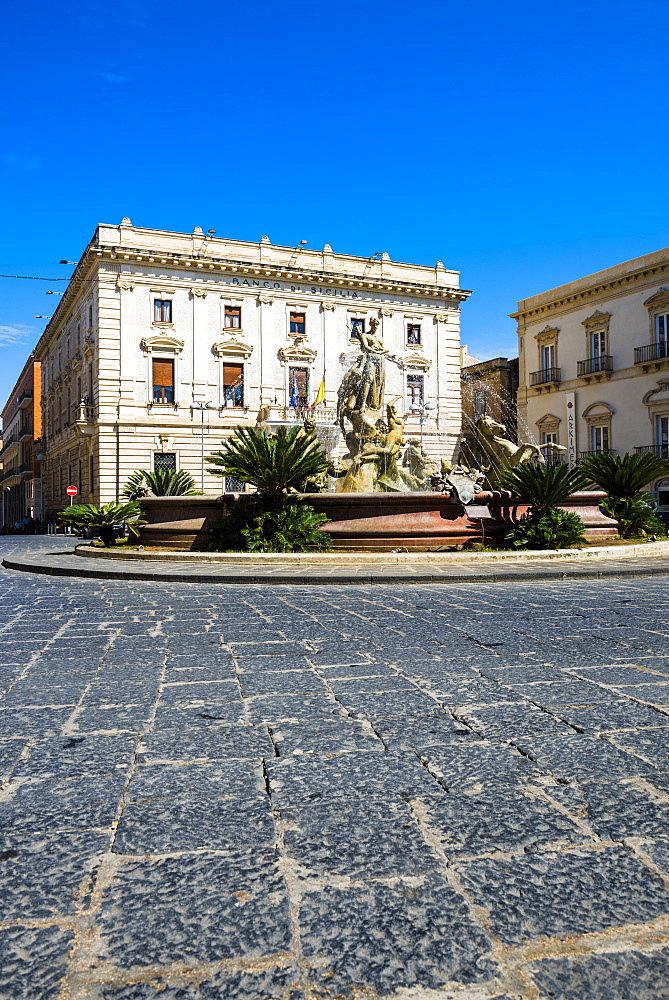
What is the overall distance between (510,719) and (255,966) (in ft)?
6.82

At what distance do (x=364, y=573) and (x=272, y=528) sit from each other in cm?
372

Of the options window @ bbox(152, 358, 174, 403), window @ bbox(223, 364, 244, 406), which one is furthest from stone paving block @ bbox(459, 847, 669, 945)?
window @ bbox(223, 364, 244, 406)

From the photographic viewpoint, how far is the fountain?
539 inches

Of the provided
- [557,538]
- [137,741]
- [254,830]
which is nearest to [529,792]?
[254,830]

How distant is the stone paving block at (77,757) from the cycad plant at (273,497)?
1004 centimetres

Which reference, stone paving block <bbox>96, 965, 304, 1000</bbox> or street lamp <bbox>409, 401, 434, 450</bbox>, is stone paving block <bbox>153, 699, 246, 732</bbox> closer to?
stone paving block <bbox>96, 965, 304, 1000</bbox>

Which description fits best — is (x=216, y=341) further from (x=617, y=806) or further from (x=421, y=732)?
(x=617, y=806)

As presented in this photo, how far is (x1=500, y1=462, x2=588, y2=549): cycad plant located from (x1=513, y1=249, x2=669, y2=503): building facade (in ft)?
76.1

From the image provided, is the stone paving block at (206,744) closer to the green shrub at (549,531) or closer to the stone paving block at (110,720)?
the stone paving block at (110,720)

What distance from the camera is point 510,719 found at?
350 centimetres

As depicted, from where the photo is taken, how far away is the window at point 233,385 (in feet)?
123

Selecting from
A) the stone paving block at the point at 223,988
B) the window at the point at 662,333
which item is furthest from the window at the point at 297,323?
the stone paving block at the point at 223,988

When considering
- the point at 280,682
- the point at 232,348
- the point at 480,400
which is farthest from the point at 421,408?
the point at 280,682

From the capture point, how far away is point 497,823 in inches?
94.3
